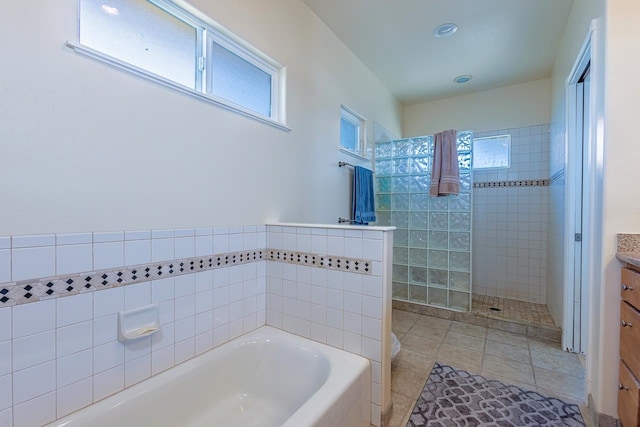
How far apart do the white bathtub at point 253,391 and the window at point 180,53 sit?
4.61 ft

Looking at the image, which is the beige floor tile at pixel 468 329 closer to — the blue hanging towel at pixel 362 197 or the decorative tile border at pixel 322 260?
the blue hanging towel at pixel 362 197

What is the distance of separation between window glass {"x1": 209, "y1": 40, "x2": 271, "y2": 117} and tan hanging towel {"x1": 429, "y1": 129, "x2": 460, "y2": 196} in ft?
6.01

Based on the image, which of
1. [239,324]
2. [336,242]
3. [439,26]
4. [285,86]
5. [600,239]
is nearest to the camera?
[600,239]

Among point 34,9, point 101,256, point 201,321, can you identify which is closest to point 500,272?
point 201,321

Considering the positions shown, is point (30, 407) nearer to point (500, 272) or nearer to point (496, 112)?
point (500, 272)

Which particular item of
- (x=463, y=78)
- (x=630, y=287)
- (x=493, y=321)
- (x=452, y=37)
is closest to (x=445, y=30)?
(x=452, y=37)

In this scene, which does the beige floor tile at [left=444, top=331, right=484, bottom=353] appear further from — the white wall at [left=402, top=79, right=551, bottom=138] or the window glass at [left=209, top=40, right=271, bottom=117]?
the white wall at [left=402, top=79, right=551, bottom=138]

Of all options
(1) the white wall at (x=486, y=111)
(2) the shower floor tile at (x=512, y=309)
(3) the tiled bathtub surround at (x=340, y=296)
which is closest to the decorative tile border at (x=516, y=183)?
(1) the white wall at (x=486, y=111)

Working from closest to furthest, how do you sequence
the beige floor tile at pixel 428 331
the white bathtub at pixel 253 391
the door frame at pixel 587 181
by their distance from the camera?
the white bathtub at pixel 253 391 → the door frame at pixel 587 181 → the beige floor tile at pixel 428 331

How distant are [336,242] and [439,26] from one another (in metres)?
2.23

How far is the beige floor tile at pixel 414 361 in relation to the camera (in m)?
2.06

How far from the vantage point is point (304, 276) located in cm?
176

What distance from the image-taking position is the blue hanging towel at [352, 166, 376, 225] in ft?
9.46

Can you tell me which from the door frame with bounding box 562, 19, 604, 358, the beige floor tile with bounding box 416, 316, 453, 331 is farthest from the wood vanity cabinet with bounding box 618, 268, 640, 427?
the beige floor tile with bounding box 416, 316, 453, 331
